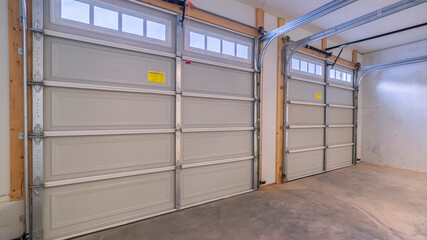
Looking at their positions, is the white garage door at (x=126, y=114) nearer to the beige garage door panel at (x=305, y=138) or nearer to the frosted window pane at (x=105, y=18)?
the frosted window pane at (x=105, y=18)

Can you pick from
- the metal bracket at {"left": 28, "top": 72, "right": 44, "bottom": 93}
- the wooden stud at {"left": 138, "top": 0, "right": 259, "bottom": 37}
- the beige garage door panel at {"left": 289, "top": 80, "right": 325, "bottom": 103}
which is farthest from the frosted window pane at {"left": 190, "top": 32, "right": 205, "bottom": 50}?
the beige garage door panel at {"left": 289, "top": 80, "right": 325, "bottom": 103}

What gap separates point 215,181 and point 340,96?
12.2 feet

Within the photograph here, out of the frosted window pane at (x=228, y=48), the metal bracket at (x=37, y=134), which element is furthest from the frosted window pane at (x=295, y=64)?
the metal bracket at (x=37, y=134)

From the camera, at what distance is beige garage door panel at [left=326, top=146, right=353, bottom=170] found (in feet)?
14.2

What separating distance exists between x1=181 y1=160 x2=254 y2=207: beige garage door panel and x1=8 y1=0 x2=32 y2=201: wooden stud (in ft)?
5.01

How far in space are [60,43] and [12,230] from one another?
5.57ft

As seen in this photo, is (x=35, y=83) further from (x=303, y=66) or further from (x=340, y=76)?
(x=340, y=76)

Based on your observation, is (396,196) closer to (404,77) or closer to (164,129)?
(404,77)

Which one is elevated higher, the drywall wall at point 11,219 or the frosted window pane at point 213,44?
the frosted window pane at point 213,44

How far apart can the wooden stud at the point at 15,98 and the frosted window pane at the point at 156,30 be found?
1011 mm

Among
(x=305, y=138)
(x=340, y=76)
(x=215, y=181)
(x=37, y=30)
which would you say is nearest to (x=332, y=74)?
(x=340, y=76)

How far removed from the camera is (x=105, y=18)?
1.98 m

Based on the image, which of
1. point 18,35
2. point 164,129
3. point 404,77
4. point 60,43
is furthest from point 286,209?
point 404,77

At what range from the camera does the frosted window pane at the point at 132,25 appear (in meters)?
2.07
